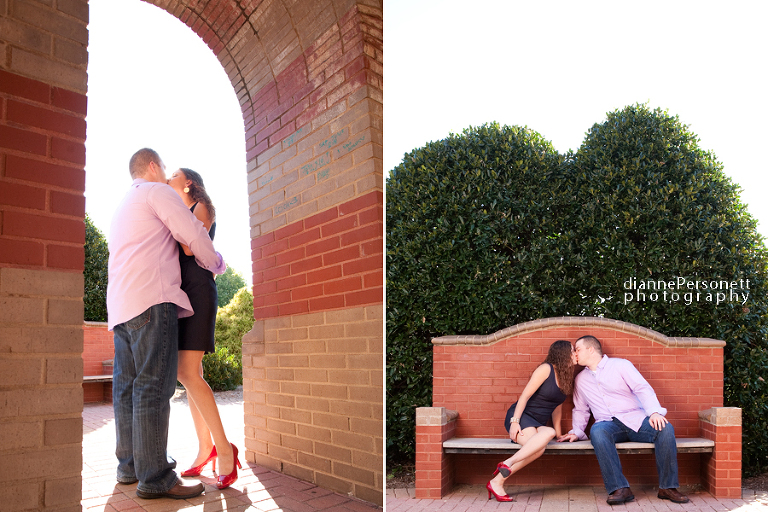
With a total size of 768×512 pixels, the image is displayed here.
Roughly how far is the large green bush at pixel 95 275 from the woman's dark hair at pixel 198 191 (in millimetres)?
4937

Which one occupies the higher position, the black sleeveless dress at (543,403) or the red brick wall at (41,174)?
the red brick wall at (41,174)

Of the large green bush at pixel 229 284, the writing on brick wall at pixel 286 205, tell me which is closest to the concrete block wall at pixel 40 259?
the writing on brick wall at pixel 286 205

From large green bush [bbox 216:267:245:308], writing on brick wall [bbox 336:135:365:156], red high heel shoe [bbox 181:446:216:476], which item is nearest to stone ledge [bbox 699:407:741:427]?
writing on brick wall [bbox 336:135:365:156]

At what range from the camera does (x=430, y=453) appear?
2498 millimetres

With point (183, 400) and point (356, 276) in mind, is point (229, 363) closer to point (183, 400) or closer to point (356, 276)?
point (183, 400)

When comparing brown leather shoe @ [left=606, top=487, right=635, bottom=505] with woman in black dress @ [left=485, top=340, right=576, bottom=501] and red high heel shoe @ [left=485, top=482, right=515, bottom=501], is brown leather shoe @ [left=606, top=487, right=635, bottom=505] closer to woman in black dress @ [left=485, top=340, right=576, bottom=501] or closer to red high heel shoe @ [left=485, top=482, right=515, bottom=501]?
woman in black dress @ [left=485, top=340, right=576, bottom=501]

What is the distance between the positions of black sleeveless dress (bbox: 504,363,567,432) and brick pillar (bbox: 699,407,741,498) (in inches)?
23.8

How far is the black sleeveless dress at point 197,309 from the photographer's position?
198 cm

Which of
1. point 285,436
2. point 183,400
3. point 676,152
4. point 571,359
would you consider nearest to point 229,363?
point 183,400

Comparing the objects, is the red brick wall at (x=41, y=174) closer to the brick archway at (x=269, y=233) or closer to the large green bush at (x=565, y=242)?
the brick archway at (x=269, y=233)

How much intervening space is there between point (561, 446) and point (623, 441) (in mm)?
258

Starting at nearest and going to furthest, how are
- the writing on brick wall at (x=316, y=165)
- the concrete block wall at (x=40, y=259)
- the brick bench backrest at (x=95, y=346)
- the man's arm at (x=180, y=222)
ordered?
the concrete block wall at (x=40, y=259) → the man's arm at (x=180, y=222) → the writing on brick wall at (x=316, y=165) → the brick bench backrest at (x=95, y=346)

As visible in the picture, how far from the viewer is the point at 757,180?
225 cm

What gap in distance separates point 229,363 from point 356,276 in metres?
5.78
